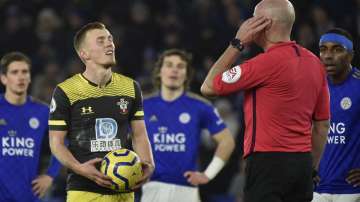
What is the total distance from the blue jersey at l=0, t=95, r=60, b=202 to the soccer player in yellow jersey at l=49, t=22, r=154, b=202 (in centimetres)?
196

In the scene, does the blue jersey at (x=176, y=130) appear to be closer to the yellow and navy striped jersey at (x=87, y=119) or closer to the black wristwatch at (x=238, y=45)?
the yellow and navy striped jersey at (x=87, y=119)

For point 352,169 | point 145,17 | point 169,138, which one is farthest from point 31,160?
point 145,17

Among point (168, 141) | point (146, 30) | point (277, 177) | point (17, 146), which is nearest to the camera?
point (277, 177)

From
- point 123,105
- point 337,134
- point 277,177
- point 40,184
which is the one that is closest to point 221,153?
point 40,184

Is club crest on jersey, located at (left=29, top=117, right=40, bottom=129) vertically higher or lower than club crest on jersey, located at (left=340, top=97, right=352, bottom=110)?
lower

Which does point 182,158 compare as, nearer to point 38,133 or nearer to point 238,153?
point 38,133

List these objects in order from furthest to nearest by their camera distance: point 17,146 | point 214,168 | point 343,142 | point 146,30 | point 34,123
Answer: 1. point 146,30
2. point 214,168
3. point 34,123
4. point 17,146
5. point 343,142

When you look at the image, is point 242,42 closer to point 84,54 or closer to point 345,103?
point 84,54

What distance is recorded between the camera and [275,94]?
589 cm

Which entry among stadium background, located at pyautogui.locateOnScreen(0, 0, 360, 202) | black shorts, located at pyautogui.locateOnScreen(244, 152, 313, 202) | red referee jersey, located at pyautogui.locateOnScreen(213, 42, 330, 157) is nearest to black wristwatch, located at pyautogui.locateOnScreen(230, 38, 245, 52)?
red referee jersey, located at pyautogui.locateOnScreen(213, 42, 330, 157)

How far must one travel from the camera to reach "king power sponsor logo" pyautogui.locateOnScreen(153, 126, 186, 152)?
30.1 feet

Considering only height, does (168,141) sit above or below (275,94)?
below

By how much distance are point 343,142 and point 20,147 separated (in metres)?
3.36

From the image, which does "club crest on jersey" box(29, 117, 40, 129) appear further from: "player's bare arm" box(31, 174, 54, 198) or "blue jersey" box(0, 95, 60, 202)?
"player's bare arm" box(31, 174, 54, 198)
